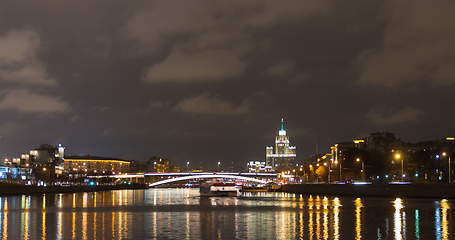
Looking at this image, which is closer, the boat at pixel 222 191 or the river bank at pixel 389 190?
the river bank at pixel 389 190

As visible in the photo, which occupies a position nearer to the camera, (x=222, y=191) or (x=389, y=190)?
(x=389, y=190)

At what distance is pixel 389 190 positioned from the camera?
9906 centimetres

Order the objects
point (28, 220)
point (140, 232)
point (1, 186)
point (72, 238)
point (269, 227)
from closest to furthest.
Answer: point (72, 238) < point (140, 232) < point (269, 227) < point (28, 220) < point (1, 186)

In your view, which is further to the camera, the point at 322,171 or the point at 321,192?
the point at 322,171

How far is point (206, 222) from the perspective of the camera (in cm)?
4331

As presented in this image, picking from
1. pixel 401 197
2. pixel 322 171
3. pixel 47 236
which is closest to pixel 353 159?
pixel 322 171

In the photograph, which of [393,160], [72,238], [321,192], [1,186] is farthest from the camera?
[393,160]

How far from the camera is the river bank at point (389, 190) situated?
86.3 metres

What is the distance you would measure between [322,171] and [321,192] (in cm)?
5729

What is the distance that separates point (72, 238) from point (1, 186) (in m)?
119

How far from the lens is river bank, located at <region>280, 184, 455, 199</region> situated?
86331 millimetres

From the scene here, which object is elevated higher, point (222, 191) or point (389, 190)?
point (389, 190)

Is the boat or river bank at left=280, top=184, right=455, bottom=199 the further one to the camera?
the boat

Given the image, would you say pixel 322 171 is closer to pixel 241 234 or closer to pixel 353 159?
pixel 353 159
